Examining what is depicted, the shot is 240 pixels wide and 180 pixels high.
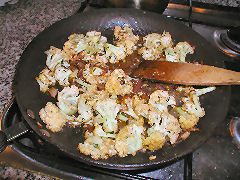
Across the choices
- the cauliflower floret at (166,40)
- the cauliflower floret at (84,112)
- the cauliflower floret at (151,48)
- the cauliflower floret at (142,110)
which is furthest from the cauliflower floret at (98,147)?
the cauliflower floret at (166,40)

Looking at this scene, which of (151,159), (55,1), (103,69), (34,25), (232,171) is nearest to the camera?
(151,159)

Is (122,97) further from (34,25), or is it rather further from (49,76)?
(34,25)

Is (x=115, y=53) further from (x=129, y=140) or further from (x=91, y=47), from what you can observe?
(x=129, y=140)

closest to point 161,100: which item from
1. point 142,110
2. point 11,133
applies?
point 142,110

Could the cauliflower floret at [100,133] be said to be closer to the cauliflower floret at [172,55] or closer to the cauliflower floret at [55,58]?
the cauliflower floret at [55,58]

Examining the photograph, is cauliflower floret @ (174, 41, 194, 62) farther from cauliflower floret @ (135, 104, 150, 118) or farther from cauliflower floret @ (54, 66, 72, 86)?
cauliflower floret @ (54, 66, 72, 86)

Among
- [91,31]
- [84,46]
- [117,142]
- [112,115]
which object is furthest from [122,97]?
[91,31]
